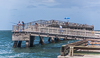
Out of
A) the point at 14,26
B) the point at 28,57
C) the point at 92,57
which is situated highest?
the point at 14,26

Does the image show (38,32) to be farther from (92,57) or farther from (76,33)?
(92,57)

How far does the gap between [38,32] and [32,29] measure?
1821 millimetres

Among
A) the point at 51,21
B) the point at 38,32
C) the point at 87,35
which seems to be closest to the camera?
the point at 87,35

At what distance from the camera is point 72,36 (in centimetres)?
3075

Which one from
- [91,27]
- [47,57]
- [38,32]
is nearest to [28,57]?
[47,57]

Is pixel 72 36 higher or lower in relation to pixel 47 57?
higher

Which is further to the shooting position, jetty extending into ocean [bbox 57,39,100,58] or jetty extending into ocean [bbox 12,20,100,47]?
jetty extending into ocean [bbox 12,20,100,47]

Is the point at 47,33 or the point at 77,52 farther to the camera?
the point at 47,33

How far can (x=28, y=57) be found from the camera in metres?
24.7

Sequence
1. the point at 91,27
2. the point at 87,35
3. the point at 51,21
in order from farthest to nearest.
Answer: the point at 91,27, the point at 51,21, the point at 87,35

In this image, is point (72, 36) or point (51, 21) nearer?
point (72, 36)

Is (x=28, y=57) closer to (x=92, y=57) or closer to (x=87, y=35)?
(x=87, y=35)

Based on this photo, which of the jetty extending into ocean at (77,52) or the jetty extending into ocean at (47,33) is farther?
the jetty extending into ocean at (47,33)

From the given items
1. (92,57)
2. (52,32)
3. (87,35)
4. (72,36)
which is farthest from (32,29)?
(92,57)
